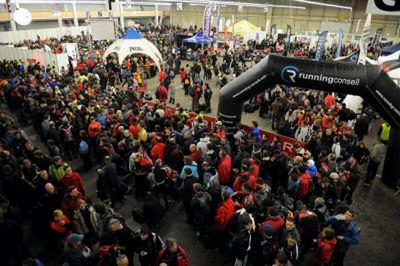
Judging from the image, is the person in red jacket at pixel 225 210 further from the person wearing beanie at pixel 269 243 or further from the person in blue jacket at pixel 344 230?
the person in blue jacket at pixel 344 230

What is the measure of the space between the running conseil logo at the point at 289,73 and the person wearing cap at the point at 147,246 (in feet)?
16.1

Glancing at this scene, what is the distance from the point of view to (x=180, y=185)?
6715 millimetres

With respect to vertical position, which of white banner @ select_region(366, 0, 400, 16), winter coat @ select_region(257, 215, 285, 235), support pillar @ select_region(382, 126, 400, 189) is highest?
white banner @ select_region(366, 0, 400, 16)

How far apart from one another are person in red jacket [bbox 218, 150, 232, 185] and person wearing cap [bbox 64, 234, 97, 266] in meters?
3.16

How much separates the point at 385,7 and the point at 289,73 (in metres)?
2.29

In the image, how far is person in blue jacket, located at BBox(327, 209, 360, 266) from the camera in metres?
4.62

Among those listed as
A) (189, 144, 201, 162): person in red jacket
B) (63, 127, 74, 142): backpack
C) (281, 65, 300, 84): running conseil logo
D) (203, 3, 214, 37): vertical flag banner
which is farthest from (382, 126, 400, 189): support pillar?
(203, 3, 214, 37): vertical flag banner

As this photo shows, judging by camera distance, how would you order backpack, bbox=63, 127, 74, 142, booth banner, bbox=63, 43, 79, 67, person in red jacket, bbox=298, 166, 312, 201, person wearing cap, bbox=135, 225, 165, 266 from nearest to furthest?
person wearing cap, bbox=135, 225, 165, 266 → person in red jacket, bbox=298, 166, 312, 201 → backpack, bbox=63, 127, 74, 142 → booth banner, bbox=63, 43, 79, 67

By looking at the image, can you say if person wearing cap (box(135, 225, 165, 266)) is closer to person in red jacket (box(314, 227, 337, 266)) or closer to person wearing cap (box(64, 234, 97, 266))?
person wearing cap (box(64, 234, 97, 266))

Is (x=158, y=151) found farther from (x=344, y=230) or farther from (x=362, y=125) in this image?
(x=362, y=125)

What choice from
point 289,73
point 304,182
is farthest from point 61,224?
point 289,73

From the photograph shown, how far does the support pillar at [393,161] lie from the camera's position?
24.3 ft

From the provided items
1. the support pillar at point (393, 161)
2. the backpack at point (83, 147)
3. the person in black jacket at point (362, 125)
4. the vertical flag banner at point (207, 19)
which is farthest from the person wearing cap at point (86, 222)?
the vertical flag banner at point (207, 19)

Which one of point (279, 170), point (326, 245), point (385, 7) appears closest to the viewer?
point (326, 245)
